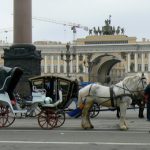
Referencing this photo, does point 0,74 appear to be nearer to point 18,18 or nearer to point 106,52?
point 18,18

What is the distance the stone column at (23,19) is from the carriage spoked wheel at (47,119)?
13.5m

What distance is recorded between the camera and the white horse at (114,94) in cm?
1744

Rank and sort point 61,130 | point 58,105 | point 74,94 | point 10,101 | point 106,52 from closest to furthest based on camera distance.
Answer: point 61,130
point 10,101
point 58,105
point 74,94
point 106,52

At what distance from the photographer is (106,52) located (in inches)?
5477

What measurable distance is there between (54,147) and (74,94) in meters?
9.95

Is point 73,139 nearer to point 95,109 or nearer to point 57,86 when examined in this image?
point 57,86

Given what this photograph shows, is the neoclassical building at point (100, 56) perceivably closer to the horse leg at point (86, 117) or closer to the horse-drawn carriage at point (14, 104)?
the horse-drawn carriage at point (14, 104)

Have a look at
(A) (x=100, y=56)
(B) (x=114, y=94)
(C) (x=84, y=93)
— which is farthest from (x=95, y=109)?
(A) (x=100, y=56)

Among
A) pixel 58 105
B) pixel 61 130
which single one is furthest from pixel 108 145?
pixel 58 105

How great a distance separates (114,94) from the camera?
1745 centimetres

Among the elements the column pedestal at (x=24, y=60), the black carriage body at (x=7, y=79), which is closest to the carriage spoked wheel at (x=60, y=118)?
the black carriage body at (x=7, y=79)

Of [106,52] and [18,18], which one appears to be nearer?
[18,18]

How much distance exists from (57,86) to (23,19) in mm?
10443

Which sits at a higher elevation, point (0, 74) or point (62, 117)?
point (0, 74)
